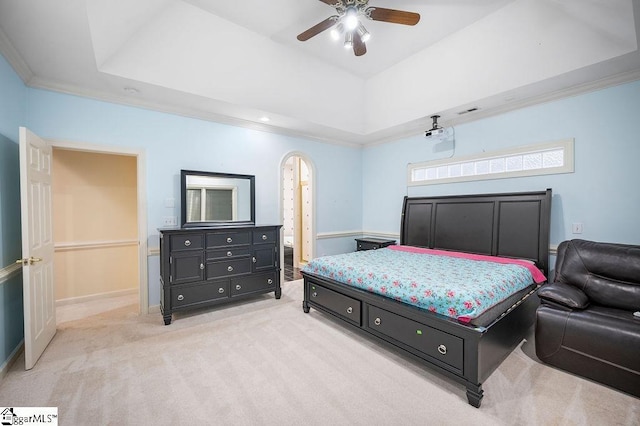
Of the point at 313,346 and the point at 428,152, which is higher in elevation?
the point at 428,152

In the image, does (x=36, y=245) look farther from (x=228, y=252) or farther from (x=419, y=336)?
(x=419, y=336)

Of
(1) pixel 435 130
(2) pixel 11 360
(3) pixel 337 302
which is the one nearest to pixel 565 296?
(3) pixel 337 302

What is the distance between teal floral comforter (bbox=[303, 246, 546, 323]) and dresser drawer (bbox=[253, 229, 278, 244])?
0.87 m

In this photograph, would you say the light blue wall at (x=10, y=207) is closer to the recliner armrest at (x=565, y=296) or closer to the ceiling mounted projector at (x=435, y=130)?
the recliner armrest at (x=565, y=296)

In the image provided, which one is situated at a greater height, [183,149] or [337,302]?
[183,149]

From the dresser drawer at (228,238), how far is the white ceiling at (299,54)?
1805 millimetres

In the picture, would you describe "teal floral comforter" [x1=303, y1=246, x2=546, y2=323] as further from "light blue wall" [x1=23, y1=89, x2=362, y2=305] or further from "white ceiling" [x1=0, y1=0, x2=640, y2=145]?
"white ceiling" [x1=0, y1=0, x2=640, y2=145]

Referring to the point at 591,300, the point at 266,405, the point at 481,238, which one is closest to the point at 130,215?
the point at 266,405

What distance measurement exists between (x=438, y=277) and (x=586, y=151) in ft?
8.41

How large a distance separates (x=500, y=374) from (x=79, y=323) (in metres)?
4.70

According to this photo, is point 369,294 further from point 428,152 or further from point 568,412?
point 428,152

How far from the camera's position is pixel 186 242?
343 cm

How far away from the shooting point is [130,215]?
448 cm

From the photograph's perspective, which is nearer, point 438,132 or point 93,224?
point 93,224
